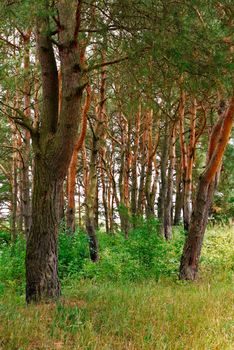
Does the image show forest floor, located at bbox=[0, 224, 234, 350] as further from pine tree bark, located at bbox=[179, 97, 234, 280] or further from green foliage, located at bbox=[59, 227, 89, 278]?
green foliage, located at bbox=[59, 227, 89, 278]

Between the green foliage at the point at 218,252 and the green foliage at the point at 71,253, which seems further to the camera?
the green foliage at the point at 218,252

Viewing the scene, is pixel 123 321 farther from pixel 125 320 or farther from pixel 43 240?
pixel 43 240

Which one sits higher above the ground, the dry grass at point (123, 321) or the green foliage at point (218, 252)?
the green foliage at point (218, 252)

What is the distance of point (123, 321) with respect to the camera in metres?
5.17

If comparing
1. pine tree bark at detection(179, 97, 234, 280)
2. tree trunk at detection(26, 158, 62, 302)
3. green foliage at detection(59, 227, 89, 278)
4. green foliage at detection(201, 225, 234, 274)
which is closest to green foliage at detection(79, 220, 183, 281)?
green foliage at detection(59, 227, 89, 278)

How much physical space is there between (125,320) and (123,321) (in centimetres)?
5

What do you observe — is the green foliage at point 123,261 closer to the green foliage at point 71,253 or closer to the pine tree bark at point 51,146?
the green foliage at point 71,253

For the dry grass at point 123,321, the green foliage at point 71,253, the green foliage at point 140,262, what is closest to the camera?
the dry grass at point 123,321

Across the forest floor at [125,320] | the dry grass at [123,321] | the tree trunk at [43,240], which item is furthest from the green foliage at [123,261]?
the tree trunk at [43,240]

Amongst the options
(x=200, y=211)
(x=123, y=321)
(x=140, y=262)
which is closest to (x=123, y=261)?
(x=140, y=262)

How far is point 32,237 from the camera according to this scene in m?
6.38

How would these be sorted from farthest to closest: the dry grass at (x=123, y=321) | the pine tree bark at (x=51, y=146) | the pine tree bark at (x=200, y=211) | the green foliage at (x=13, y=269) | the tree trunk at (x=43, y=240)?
the green foliage at (x=13, y=269) → the pine tree bark at (x=200, y=211) → the tree trunk at (x=43, y=240) → the pine tree bark at (x=51, y=146) → the dry grass at (x=123, y=321)

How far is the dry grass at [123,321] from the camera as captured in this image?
441 cm

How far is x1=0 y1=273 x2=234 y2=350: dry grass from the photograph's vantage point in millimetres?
4410
